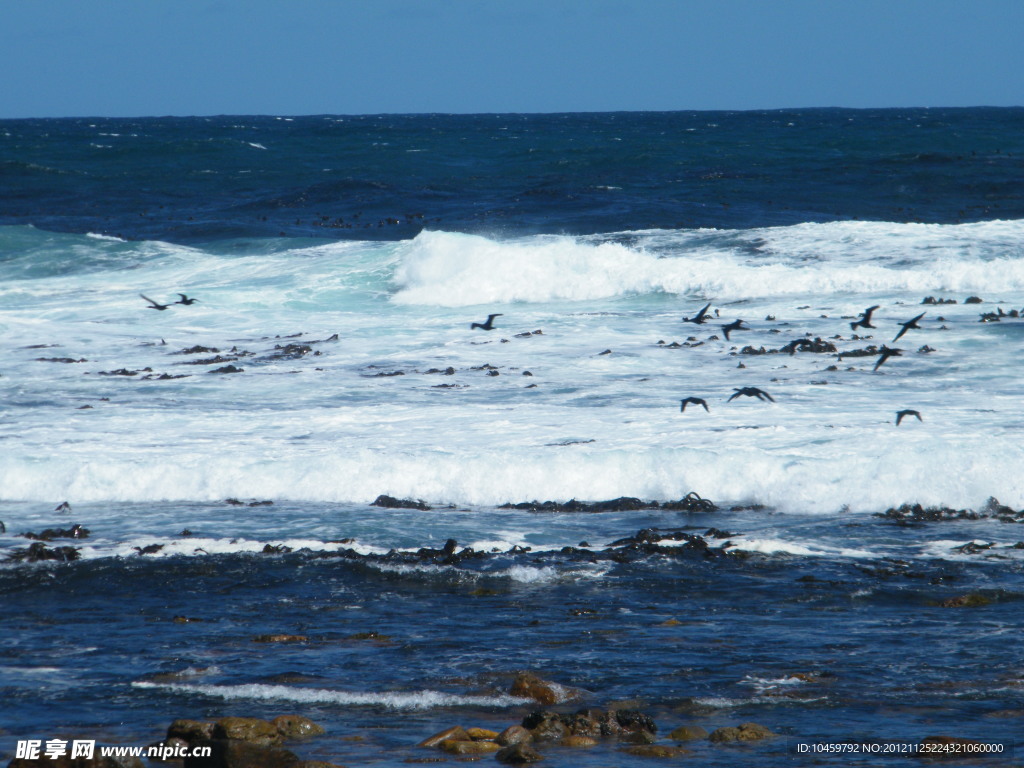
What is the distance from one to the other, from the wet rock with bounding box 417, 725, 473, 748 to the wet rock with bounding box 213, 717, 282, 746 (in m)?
0.73

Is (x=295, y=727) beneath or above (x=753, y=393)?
beneath

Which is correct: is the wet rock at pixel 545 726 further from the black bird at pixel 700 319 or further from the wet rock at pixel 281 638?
the black bird at pixel 700 319

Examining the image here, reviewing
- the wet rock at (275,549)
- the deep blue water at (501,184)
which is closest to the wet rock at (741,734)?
the wet rock at (275,549)

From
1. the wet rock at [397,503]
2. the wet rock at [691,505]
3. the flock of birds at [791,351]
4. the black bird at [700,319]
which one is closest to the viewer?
the wet rock at [691,505]

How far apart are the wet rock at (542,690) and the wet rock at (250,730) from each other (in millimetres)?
1388

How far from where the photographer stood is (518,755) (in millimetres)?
5605

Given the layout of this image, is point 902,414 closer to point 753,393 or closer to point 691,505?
point 753,393

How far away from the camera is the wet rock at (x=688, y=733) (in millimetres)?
5945

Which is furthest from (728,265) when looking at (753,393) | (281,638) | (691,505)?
(281,638)

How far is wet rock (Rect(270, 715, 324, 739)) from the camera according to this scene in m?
5.95

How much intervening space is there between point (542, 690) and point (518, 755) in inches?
36.1

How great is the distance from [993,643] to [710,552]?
2579 millimetres

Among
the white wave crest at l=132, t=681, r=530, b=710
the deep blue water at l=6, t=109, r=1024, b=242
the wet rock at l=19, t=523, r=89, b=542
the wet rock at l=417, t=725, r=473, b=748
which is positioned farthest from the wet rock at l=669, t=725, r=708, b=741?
the deep blue water at l=6, t=109, r=1024, b=242

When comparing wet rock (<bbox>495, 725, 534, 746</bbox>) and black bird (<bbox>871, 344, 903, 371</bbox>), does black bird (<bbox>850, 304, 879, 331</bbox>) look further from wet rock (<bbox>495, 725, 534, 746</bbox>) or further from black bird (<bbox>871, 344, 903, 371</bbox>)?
wet rock (<bbox>495, 725, 534, 746</bbox>)
